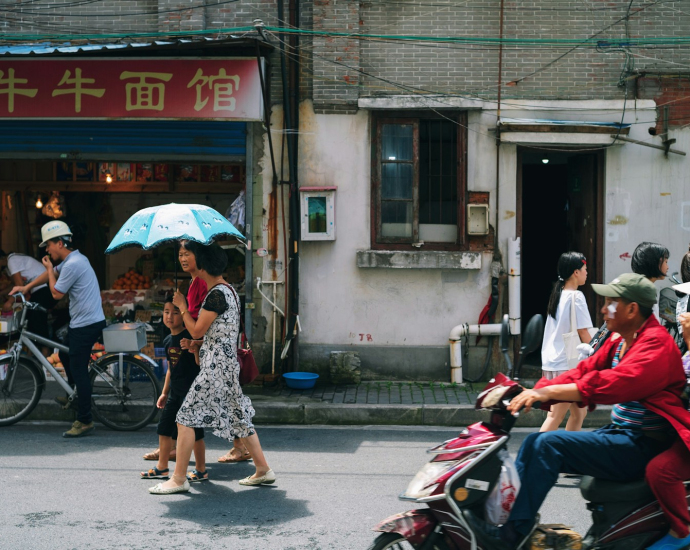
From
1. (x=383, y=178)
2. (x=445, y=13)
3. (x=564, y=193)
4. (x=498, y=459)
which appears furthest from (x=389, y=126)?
(x=498, y=459)

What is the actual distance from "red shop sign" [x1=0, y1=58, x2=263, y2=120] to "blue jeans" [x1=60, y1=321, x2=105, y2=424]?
3.15m

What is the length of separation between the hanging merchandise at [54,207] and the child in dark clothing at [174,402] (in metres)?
6.34

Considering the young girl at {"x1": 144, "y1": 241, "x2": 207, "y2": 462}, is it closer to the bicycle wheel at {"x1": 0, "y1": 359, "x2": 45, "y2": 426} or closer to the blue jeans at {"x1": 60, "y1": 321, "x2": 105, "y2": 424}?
the blue jeans at {"x1": 60, "y1": 321, "x2": 105, "y2": 424}

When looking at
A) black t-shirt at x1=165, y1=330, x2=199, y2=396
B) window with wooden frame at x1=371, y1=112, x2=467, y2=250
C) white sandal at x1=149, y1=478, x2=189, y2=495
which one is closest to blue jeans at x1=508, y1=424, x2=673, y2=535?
white sandal at x1=149, y1=478, x2=189, y2=495

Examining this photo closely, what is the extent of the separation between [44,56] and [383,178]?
4449 mm

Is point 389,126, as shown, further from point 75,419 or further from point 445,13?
point 75,419

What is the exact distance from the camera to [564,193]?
42.3 ft

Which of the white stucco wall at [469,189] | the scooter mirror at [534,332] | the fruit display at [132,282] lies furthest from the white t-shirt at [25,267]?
the scooter mirror at [534,332]

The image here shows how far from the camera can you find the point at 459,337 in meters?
10.4

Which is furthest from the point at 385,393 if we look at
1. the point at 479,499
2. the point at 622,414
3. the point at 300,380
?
the point at 479,499

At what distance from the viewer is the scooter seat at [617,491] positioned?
13.3ft

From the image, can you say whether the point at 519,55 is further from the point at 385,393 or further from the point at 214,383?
the point at 214,383

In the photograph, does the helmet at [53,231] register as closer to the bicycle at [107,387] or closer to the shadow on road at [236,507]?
the bicycle at [107,387]

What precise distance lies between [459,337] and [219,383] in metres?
4.87
